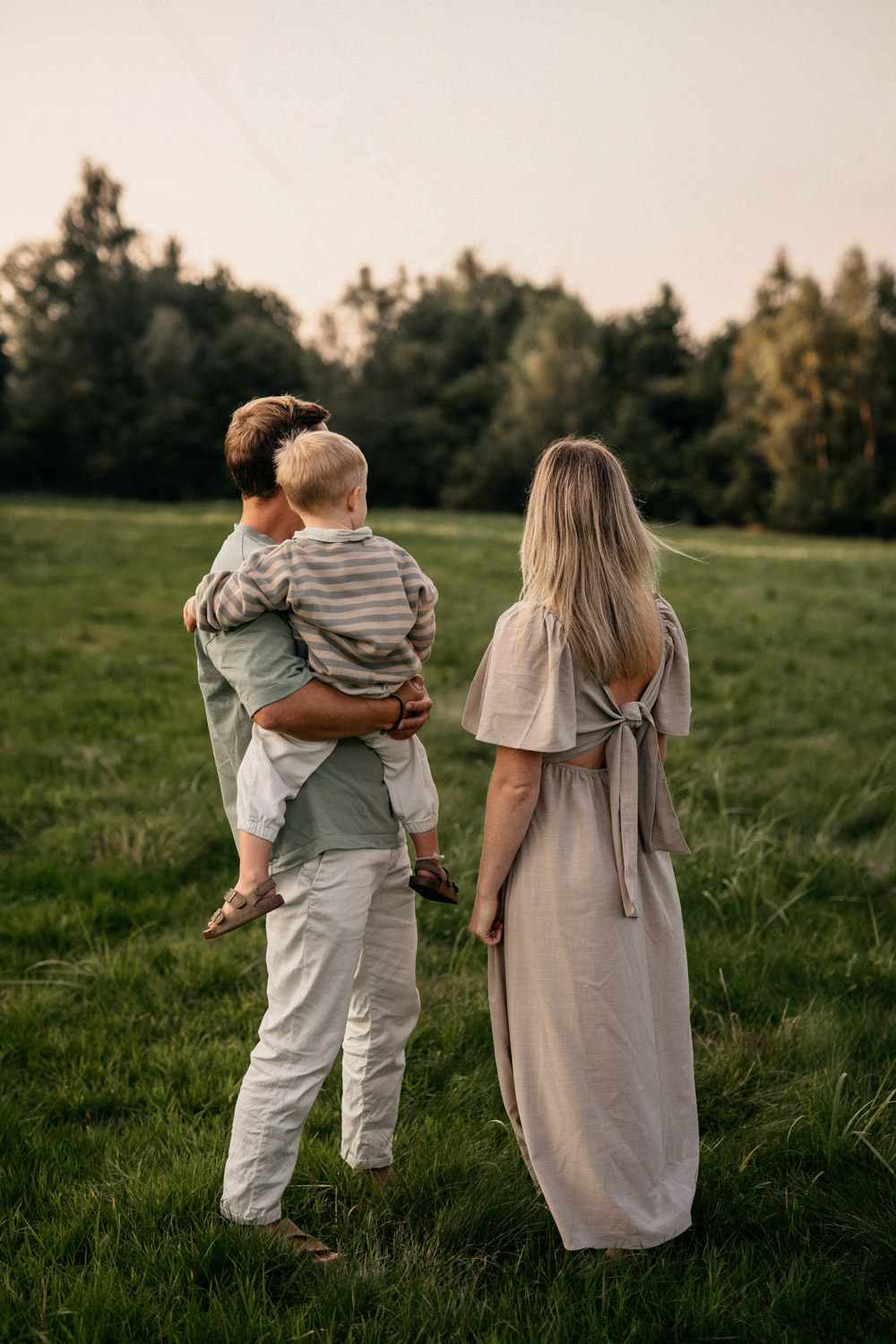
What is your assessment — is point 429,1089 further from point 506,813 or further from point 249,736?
point 249,736

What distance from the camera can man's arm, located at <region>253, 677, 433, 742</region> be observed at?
2277mm

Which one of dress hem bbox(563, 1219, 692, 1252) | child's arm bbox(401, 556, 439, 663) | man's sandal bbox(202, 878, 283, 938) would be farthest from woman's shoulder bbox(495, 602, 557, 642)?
dress hem bbox(563, 1219, 692, 1252)

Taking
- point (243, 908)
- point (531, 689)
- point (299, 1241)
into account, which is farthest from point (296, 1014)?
point (531, 689)

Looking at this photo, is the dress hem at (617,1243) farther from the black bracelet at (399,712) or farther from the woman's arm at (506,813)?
the black bracelet at (399,712)

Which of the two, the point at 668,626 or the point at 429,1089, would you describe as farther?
the point at 429,1089

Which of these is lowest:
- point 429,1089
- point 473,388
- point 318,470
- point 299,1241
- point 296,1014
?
point 429,1089

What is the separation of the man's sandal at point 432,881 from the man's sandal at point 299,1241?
0.88 m

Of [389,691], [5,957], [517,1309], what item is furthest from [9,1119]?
[389,691]

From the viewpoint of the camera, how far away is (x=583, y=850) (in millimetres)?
2391

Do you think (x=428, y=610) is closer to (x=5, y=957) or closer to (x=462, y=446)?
(x=5, y=957)

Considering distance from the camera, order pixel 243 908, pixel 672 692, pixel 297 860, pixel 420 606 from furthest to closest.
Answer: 1. pixel 672 692
2. pixel 420 606
3. pixel 297 860
4. pixel 243 908

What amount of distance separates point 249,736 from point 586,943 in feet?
3.30

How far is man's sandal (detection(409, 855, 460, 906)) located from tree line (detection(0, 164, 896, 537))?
137 feet

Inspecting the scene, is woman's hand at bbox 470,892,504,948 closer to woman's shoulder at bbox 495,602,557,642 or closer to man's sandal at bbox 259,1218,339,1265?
woman's shoulder at bbox 495,602,557,642
